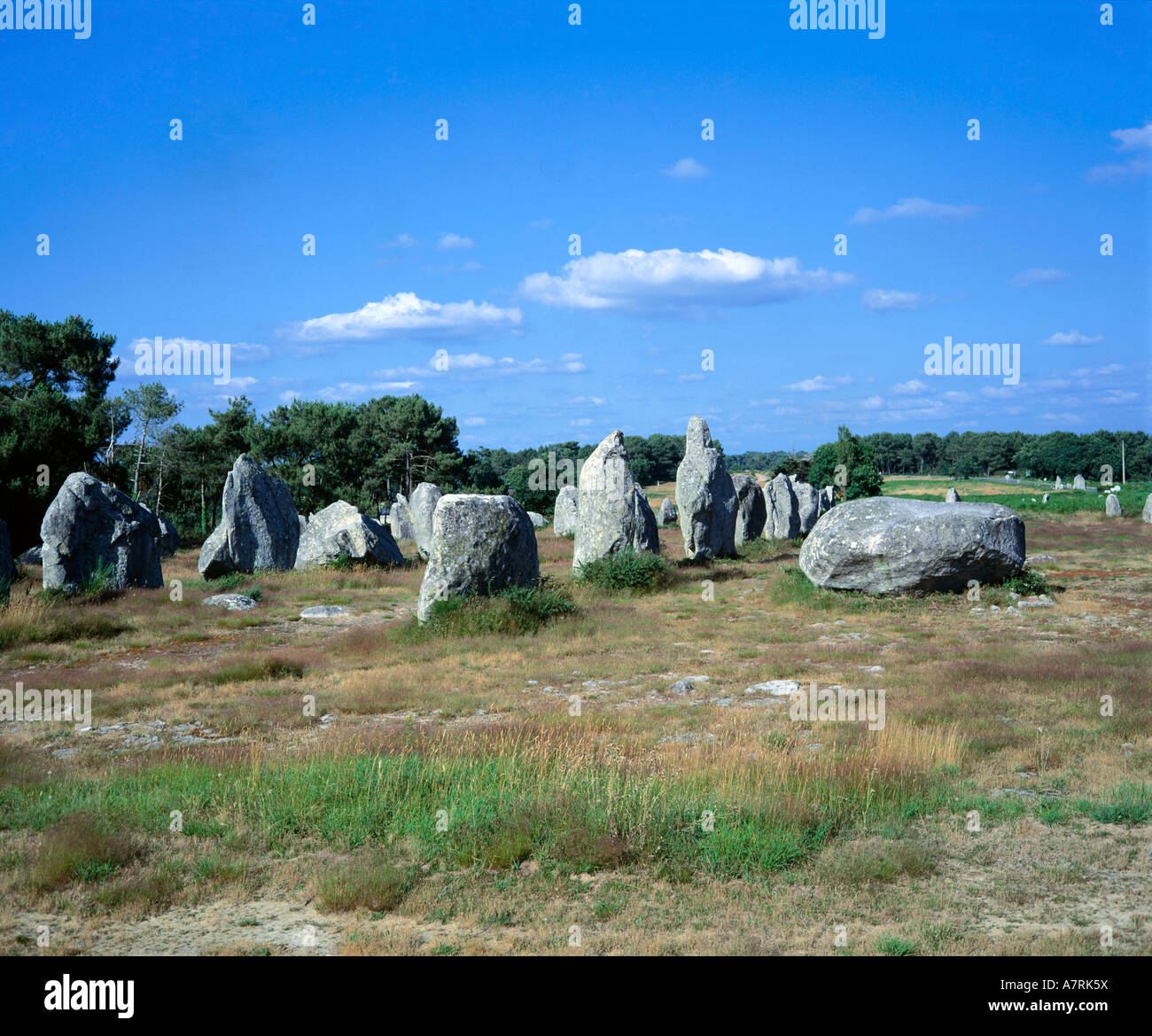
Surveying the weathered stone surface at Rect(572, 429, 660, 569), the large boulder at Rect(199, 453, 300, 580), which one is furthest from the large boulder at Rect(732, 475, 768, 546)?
the large boulder at Rect(199, 453, 300, 580)

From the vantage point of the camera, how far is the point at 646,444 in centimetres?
9638

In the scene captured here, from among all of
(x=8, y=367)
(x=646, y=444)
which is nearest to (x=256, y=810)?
(x=8, y=367)

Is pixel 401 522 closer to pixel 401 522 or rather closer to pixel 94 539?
pixel 401 522

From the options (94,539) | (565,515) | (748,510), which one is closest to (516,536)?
(94,539)

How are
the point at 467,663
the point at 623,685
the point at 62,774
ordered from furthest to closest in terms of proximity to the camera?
the point at 467,663, the point at 623,685, the point at 62,774

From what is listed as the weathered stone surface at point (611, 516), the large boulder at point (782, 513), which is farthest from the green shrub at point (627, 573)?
the large boulder at point (782, 513)

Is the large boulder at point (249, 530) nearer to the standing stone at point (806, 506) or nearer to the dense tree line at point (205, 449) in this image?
the dense tree line at point (205, 449)

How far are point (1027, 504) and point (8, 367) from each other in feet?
185

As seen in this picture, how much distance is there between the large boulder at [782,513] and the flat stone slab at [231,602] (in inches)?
962

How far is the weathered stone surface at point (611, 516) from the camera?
2173 cm

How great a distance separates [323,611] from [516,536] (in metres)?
4.67

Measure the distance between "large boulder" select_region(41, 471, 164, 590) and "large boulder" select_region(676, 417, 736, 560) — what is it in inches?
564
